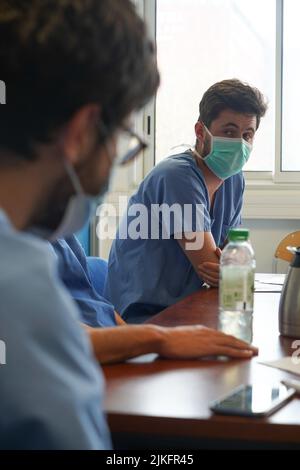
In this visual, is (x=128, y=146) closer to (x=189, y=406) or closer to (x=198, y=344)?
(x=189, y=406)

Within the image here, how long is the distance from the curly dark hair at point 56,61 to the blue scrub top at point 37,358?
0.14 metres

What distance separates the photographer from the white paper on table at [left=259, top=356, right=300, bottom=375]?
51.4 inches

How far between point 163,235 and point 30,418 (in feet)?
5.34

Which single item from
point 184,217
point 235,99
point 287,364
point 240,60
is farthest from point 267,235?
point 287,364

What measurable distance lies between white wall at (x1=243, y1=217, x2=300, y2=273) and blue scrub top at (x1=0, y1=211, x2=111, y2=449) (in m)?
3.45

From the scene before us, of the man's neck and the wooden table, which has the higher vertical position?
the man's neck

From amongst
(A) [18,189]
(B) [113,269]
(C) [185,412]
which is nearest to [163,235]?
(B) [113,269]

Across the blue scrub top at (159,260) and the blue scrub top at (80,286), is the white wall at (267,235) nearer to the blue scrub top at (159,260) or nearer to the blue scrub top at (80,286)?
the blue scrub top at (159,260)

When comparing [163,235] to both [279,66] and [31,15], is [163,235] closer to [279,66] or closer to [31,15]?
[31,15]

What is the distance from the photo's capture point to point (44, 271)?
2.19 ft

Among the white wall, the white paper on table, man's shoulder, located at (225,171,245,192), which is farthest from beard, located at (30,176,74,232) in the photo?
the white wall

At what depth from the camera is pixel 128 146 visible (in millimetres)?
944

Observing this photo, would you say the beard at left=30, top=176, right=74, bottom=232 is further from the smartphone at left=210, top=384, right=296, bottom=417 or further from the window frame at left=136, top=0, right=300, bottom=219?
the window frame at left=136, top=0, right=300, bottom=219

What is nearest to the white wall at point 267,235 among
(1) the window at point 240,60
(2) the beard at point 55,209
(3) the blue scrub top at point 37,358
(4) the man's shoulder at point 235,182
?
(1) the window at point 240,60
